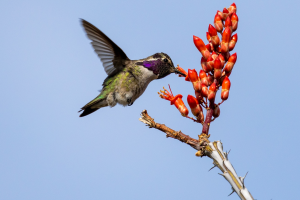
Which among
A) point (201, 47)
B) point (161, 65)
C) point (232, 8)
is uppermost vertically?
point (161, 65)

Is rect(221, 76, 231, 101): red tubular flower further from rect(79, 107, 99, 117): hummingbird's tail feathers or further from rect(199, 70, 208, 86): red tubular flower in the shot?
rect(79, 107, 99, 117): hummingbird's tail feathers

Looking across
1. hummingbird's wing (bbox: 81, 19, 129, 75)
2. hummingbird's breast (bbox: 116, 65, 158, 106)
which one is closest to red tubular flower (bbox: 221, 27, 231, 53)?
hummingbird's breast (bbox: 116, 65, 158, 106)

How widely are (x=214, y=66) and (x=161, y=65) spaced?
3384mm

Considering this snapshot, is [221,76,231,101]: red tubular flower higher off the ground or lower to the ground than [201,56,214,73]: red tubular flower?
lower

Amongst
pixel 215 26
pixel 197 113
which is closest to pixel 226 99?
pixel 197 113

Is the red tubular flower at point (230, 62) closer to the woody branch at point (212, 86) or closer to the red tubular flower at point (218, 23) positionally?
the woody branch at point (212, 86)

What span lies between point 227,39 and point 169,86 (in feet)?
4.70

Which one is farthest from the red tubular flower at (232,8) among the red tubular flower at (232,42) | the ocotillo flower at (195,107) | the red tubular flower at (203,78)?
the ocotillo flower at (195,107)

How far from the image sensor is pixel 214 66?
4691 millimetres

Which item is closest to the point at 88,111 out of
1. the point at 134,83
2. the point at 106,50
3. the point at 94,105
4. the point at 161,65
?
the point at 94,105

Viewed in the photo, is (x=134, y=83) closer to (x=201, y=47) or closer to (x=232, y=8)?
(x=201, y=47)

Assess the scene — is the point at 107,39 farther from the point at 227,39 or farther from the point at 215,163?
the point at 215,163

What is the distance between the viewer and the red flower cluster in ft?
15.4

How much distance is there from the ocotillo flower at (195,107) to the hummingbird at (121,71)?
3.08m
